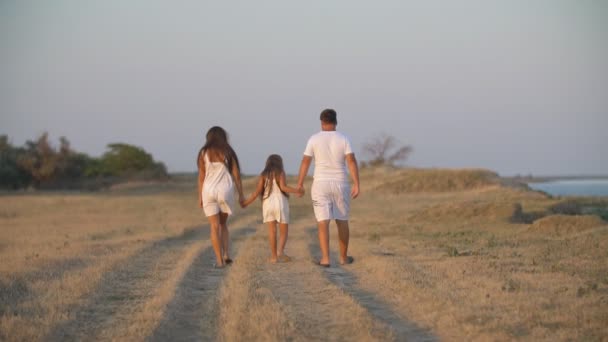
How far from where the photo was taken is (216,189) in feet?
35.3

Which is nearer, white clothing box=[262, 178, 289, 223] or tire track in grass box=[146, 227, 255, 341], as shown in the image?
tire track in grass box=[146, 227, 255, 341]

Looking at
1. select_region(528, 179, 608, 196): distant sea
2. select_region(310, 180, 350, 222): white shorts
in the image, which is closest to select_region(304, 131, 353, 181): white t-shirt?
select_region(310, 180, 350, 222): white shorts

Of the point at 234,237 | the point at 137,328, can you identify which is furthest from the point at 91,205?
the point at 137,328

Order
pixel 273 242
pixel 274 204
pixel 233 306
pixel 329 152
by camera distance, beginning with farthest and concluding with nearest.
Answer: pixel 274 204, pixel 273 242, pixel 329 152, pixel 233 306

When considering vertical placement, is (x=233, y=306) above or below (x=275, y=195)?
below

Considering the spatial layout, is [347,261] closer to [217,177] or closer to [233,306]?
[217,177]

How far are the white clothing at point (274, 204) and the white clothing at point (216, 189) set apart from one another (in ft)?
2.78

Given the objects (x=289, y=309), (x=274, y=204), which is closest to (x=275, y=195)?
(x=274, y=204)

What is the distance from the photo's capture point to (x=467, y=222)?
1820 centimetres

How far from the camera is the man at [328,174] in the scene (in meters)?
10.5

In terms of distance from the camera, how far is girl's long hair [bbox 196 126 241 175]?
10820 millimetres

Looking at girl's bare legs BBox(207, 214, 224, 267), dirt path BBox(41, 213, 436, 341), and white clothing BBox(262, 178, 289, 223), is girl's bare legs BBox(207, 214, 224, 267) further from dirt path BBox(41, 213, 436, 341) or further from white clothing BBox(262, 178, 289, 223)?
white clothing BBox(262, 178, 289, 223)

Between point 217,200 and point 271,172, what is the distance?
1.14 metres

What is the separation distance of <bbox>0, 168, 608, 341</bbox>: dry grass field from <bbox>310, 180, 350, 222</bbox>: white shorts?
76 cm
